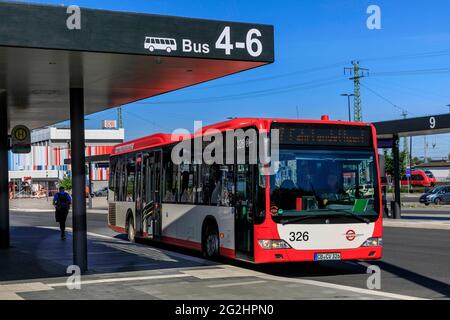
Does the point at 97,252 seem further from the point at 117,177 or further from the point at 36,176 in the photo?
the point at 36,176

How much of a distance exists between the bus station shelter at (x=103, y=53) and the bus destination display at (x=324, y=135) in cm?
156

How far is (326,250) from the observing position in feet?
38.7

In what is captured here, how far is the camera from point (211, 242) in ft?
46.6

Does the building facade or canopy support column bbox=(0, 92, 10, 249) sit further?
the building facade

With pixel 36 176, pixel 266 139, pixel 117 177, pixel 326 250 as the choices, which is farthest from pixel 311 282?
pixel 36 176

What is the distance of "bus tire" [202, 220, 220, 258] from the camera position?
45.7 feet

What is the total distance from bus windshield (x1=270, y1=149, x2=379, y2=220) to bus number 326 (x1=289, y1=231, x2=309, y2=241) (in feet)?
1.10

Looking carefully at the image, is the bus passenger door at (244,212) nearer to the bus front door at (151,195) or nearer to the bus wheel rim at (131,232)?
the bus front door at (151,195)

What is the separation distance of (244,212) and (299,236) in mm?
1328

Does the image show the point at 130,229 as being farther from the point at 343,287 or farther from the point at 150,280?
the point at 343,287

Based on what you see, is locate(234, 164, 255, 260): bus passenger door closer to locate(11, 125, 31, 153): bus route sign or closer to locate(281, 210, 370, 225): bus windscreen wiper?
locate(281, 210, 370, 225): bus windscreen wiper

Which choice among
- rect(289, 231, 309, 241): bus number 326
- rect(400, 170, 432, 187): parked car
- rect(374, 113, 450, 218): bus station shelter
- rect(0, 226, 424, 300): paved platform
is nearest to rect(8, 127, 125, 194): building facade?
rect(400, 170, 432, 187): parked car

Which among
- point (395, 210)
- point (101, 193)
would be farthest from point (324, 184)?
point (101, 193)
